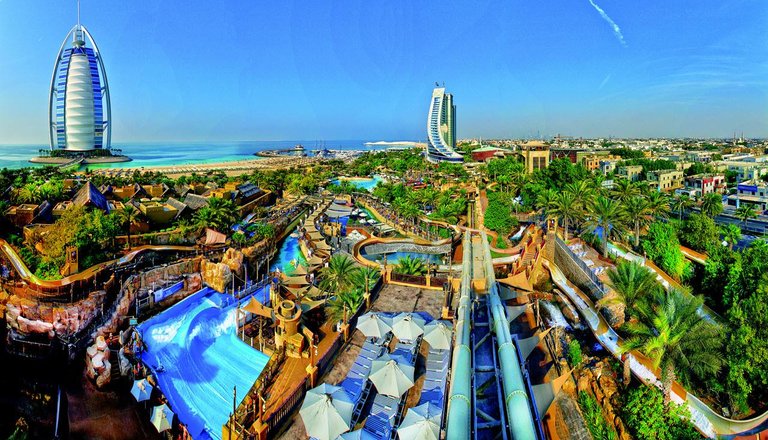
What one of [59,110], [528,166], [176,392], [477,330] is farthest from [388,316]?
[59,110]

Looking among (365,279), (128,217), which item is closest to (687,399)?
(365,279)

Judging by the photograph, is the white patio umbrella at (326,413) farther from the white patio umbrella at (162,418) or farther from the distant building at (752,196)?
the distant building at (752,196)

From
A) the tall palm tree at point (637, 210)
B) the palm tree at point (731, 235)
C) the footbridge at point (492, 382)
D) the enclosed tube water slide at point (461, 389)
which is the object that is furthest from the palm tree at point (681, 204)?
the enclosed tube water slide at point (461, 389)

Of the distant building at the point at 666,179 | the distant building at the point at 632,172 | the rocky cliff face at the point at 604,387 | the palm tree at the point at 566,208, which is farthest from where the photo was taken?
the distant building at the point at 632,172

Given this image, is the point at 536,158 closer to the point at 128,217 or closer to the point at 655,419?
the point at 128,217

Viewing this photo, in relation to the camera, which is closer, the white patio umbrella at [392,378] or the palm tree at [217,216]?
the white patio umbrella at [392,378]
